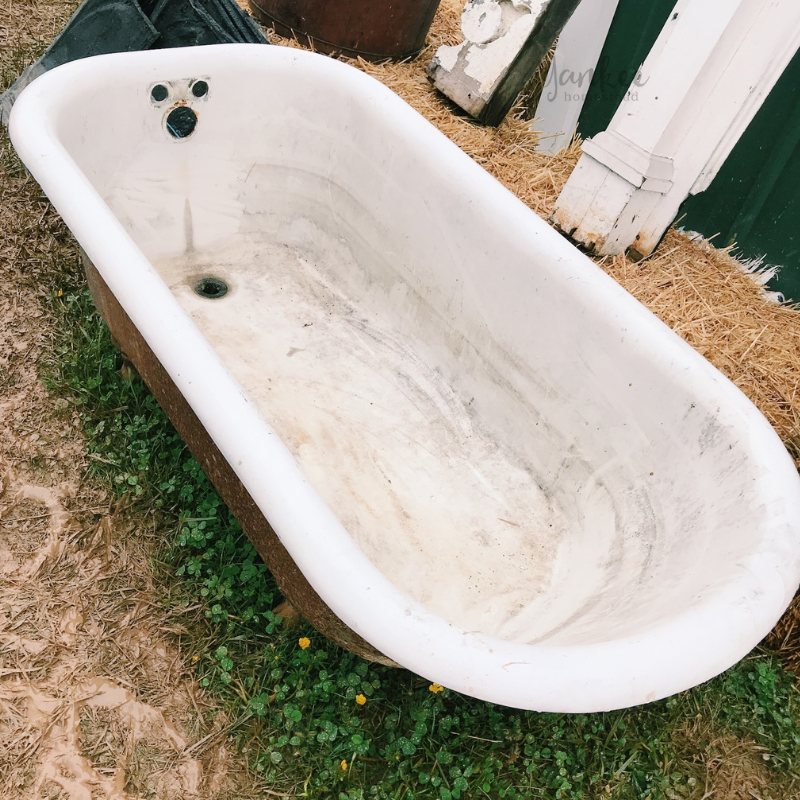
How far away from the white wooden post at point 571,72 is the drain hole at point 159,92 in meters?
1.31

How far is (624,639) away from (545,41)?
6.48 feet

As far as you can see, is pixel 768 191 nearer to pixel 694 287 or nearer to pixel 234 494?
pixel 694 287

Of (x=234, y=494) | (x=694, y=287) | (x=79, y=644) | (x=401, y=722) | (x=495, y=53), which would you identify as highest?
(x=495, y=53)

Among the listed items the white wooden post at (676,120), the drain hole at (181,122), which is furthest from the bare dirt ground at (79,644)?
the white wooden post at (676,120)

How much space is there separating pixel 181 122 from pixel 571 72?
1.42 m

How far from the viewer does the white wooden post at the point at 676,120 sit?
1.58m

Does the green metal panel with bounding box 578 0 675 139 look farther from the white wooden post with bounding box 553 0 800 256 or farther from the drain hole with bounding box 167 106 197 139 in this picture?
the drain hole with bounding box 167 106 197 139

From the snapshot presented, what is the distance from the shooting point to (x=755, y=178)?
2.02 metres

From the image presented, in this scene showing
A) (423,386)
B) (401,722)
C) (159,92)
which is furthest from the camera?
(423,386)

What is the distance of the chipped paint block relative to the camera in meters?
2.11

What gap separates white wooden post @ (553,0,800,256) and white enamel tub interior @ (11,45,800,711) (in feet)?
1.65

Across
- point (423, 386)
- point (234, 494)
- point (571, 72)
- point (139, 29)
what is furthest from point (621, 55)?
point (234, 494)

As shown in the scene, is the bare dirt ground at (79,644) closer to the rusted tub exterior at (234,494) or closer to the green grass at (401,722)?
the green grass at (401,722)

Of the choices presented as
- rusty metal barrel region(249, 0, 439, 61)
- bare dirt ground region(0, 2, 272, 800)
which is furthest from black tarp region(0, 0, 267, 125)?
bare dirt ground region(0, 2, 272, 800)
